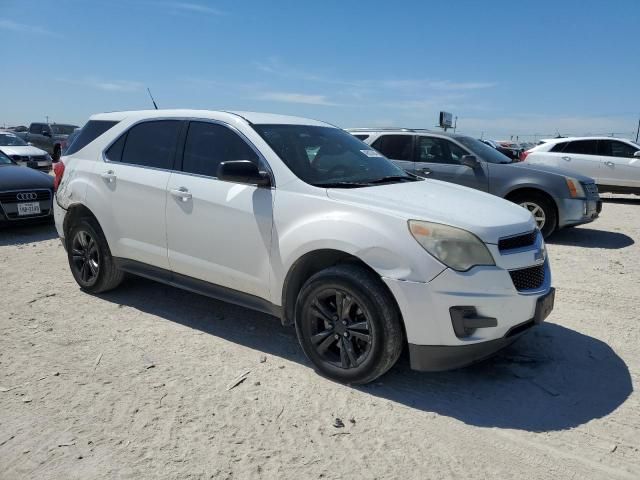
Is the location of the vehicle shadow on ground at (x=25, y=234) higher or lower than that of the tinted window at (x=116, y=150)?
lower

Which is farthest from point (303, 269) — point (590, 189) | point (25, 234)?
point (25, 234)

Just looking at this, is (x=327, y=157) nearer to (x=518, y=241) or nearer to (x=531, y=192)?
(x=518, y=241)

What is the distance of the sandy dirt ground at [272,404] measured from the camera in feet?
8.25

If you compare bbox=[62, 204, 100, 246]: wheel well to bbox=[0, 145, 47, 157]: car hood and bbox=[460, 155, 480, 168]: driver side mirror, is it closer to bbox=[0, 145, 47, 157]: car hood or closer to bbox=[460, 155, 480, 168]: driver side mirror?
bbox=[460, 155, 480, 168]: driver side mirror

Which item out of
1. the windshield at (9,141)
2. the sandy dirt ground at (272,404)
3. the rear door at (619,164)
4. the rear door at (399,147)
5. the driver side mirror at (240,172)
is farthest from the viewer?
the windshield at (9,141)

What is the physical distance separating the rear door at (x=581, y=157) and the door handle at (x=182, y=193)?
11.0 meters

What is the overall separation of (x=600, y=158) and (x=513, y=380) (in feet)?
35.5

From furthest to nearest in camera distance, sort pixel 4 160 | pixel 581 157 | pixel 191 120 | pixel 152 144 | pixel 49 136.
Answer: pixel 49 136, pixel 581 157, pixel 4 160, pixel 152 144, pixel 191 120

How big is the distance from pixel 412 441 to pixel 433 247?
3.48ft

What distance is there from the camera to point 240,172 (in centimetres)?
344

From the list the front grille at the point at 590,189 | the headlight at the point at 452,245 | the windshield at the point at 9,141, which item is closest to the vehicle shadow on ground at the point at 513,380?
the headlight at the point at 452,245

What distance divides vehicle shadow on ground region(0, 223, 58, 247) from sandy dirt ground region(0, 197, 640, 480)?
127 inches

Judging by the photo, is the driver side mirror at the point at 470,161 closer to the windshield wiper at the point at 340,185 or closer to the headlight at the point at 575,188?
the headlight at the point at 575,188

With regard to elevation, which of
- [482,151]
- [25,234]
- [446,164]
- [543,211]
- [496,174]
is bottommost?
[25,234]
